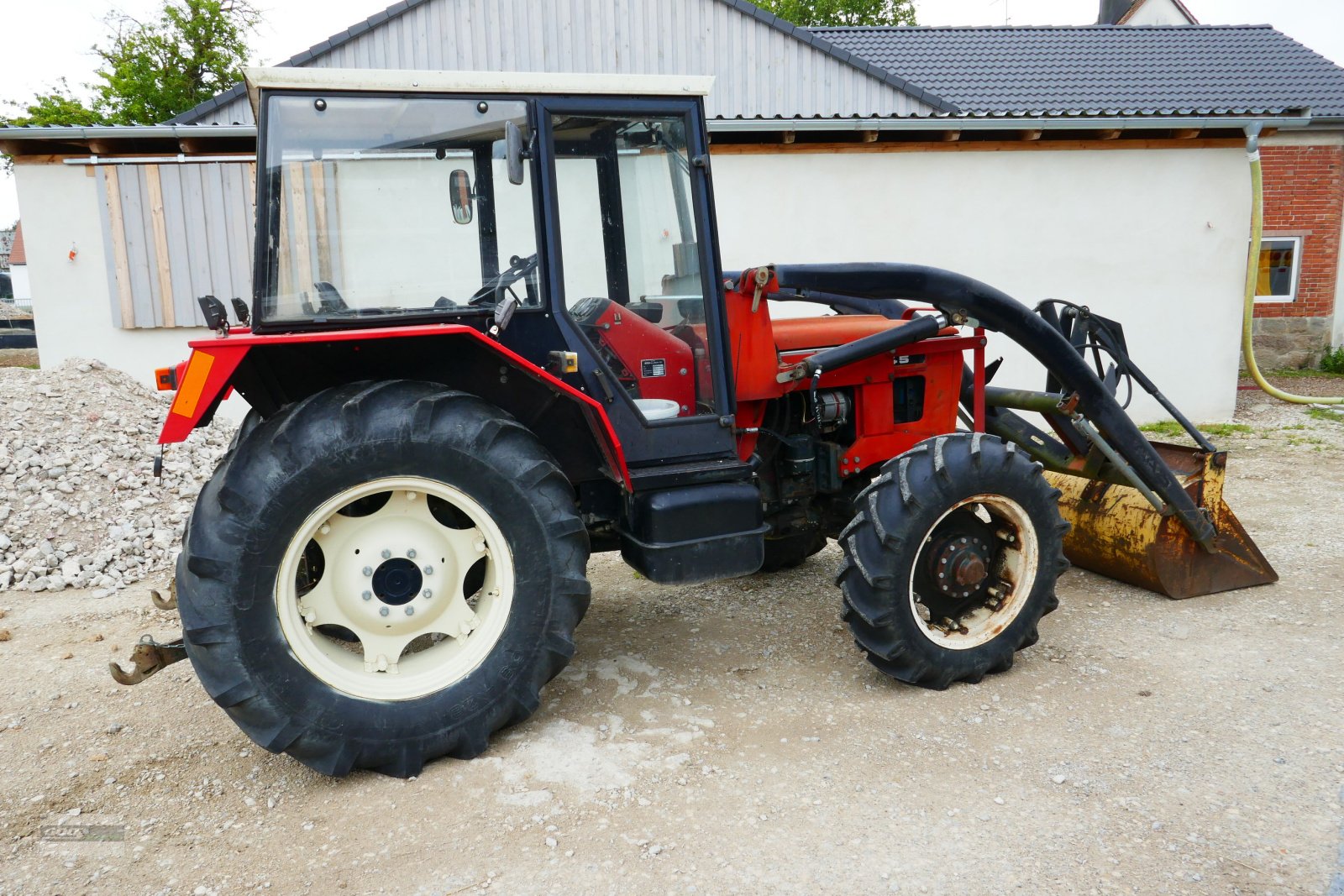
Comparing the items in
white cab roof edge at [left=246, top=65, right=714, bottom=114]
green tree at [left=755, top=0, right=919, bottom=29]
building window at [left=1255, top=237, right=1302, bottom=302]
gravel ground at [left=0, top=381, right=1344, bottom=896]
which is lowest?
gravel ground at [left=0, top=381, right=1344, bottom=896]

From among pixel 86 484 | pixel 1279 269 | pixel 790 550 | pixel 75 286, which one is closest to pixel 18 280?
pixel 75 286

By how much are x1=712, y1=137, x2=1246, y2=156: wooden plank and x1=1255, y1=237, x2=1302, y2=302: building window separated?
496 centimetres

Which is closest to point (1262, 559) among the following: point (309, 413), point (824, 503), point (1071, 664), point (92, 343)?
point (1071, 664)

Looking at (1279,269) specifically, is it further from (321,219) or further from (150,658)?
(150,658)

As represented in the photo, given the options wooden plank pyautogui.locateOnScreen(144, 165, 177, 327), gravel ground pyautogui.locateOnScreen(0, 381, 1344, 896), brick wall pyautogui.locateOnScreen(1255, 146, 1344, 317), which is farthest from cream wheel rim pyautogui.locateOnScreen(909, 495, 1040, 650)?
brick wall pyautogui.locateOnScreen(1255, 146, 1344, 317)

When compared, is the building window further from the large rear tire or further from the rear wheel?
the large rear tire

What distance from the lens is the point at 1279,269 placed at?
43.9ft

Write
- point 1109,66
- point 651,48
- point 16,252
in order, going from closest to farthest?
point 651,48, point 1109,66, point 16,252

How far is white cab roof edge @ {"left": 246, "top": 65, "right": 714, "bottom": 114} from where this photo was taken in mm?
2859

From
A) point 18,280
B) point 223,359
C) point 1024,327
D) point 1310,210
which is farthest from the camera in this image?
point 18,280

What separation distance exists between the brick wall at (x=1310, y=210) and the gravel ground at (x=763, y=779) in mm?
11066

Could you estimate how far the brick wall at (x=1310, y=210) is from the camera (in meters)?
13.0

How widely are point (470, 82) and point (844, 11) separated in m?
33.7

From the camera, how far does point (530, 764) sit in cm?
304
